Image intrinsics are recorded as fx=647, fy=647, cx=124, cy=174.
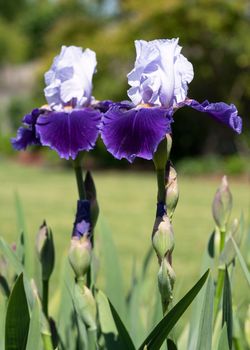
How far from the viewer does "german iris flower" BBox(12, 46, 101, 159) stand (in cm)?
139

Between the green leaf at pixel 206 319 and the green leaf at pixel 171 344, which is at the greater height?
the green leaf at pixel 206 319

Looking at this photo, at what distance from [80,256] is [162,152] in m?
0.29

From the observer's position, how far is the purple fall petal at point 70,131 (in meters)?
1.38

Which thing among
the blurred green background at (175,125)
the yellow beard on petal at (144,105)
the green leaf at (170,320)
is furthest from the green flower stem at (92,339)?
the blurred green background at (175,125)

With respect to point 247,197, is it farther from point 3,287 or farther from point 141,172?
point 3,287

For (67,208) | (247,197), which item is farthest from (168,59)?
(247,197)

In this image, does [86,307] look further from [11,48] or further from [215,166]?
[11,48]

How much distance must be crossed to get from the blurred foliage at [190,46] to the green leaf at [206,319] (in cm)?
1106

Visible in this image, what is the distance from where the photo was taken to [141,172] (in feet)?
43.7

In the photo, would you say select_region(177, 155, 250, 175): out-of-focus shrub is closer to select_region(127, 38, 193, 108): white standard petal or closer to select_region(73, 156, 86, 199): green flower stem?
select_region(73, 156, 86, 199): green flower stem

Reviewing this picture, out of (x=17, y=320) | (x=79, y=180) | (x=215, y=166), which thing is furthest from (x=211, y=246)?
(x=215, y=166)

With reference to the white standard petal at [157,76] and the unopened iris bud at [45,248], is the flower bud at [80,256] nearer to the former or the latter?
the unopened iris bud at [45,248]

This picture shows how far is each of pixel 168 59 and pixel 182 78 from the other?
58mm

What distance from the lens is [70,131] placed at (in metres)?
1.40
